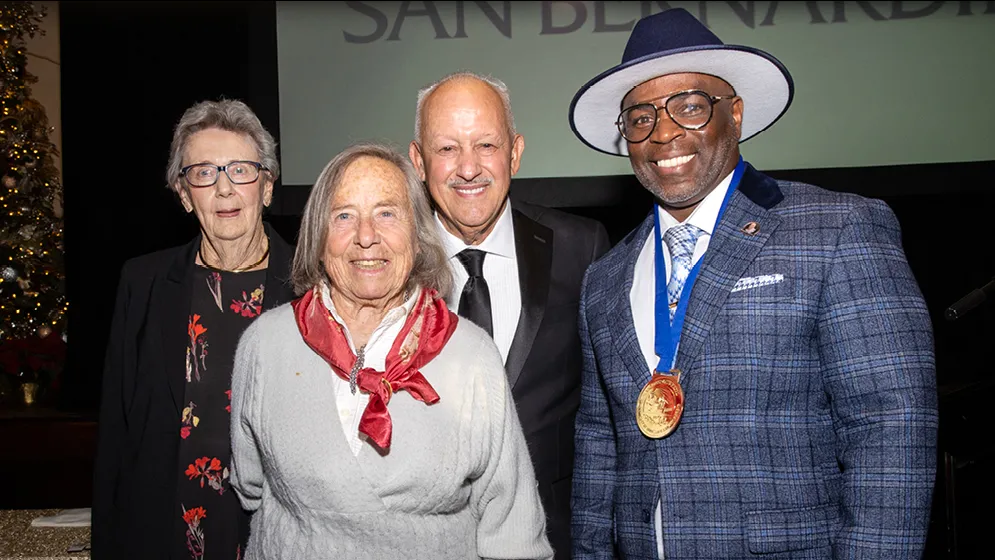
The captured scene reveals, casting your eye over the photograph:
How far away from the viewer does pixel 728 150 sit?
6.72ft

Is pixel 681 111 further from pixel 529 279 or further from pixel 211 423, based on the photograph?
pixel 211 423

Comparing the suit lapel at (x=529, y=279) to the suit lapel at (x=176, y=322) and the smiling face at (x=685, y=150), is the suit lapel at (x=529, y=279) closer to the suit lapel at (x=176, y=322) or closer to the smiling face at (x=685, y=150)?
the smiling face at (x=685, y=150)

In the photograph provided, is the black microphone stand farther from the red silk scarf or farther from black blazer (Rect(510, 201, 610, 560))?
the red silk scarf

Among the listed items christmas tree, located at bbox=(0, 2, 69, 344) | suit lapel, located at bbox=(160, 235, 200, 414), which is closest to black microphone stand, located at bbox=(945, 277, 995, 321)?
suit lapel, located at bbox=(160, 235, 200, 414)

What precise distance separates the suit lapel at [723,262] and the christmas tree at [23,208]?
15.8ft

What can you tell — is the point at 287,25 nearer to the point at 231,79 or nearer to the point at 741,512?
the point at 231,79

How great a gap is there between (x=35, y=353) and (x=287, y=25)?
2795 millimetres

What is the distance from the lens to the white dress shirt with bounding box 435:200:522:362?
2.34m

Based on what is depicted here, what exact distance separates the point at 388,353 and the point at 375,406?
0.43 ft

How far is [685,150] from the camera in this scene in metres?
2.02

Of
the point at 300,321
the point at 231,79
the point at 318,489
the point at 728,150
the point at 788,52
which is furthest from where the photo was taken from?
the point at 231,79

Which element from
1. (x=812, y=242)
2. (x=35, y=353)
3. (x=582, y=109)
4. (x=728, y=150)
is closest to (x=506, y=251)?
(x=582, y=109)

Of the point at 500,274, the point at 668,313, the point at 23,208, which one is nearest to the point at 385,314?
the point at 500,274

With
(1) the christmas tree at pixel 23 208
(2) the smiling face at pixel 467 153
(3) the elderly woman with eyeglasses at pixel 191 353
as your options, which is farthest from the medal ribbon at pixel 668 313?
(1) the christmas tree at pixel 23 208
